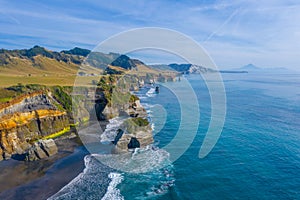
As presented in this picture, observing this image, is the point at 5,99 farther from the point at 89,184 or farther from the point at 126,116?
the point at 126,116

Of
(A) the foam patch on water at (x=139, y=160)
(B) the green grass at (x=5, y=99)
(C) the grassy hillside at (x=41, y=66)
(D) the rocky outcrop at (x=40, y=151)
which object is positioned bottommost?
(A) the foam patch on water at (x=139, y=160)

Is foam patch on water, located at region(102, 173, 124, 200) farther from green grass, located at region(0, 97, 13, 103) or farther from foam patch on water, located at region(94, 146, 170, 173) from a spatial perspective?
green grass, located at region(0, 97, 13, 103)

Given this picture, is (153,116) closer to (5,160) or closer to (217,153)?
(217,153)

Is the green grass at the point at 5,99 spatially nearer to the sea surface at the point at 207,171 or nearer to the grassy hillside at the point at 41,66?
the sea surface at the point at 207,171

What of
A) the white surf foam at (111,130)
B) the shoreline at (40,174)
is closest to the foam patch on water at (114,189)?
the shoreline at (40,174)

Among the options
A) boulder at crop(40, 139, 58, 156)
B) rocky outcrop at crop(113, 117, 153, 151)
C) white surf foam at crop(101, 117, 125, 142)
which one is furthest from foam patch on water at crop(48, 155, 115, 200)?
white surf foam at crop(101, 117, 125, 142)

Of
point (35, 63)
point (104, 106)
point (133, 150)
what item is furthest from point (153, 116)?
point (35, 63)

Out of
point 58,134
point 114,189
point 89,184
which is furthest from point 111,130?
point 114,189
